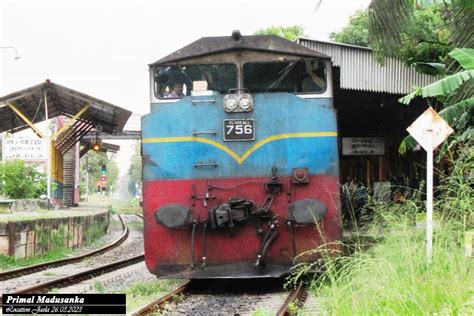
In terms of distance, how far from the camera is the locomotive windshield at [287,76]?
9.34 m

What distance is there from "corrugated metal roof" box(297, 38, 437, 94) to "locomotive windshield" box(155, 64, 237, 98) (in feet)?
16.3

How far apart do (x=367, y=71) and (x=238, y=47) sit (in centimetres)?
610

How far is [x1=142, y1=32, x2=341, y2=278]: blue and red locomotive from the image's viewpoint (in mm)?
8727

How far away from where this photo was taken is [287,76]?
9383 mm

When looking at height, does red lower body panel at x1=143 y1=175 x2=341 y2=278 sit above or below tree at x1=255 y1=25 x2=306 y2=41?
below

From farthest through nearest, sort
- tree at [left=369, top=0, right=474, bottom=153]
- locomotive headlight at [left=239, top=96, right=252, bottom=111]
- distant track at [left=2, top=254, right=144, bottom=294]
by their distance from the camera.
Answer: tree at [left=369, top=0, right=474, bottom=153], distant track at [left=2, top=254, right=144, bottom=294], locomotive headlight at [left=239, top=96, right=252, bottom=111]

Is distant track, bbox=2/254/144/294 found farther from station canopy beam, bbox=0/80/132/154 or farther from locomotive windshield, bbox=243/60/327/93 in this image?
station canopy beam, bbox=0/80/132/154

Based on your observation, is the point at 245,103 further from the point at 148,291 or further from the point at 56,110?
the point at 56,110

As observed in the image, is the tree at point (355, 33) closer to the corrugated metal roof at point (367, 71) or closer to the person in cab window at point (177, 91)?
the corrugated metal roof at point (367, 71)

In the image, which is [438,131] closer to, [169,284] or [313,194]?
[313,194]

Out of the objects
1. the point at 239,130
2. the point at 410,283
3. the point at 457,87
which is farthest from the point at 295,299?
the point at 457,87

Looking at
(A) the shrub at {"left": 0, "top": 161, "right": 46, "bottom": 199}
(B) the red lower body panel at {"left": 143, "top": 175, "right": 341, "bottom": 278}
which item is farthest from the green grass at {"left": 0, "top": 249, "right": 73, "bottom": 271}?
(A) the shrub at {"left": 0, "top": 161, "right": 46, "bottom": 199}

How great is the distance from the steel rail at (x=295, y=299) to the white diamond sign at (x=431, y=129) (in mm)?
2204

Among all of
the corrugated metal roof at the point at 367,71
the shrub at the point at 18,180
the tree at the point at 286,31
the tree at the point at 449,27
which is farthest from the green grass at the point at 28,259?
the tree at the point at 286,31
